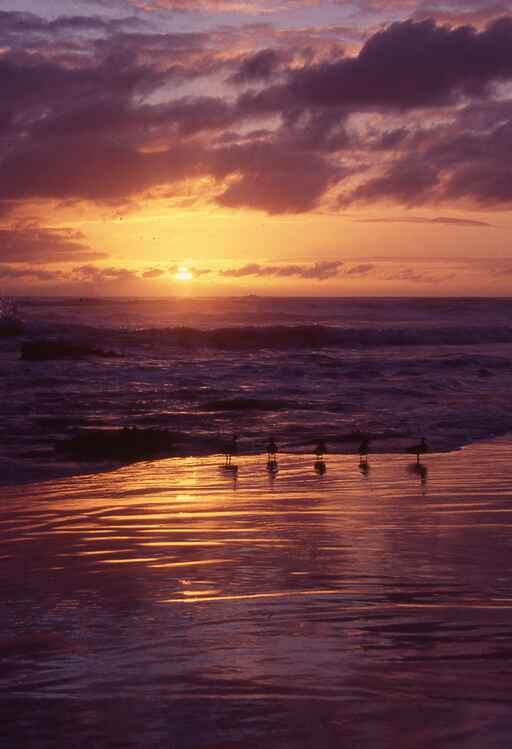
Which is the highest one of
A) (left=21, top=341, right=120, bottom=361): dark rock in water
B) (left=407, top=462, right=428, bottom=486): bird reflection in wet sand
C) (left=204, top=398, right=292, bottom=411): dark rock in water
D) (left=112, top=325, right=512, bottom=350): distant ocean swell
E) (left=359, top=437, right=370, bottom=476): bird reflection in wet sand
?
(left=112, top=325, right=512, bottom=350): distant ocean swell

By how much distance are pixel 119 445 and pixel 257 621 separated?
8996 mm

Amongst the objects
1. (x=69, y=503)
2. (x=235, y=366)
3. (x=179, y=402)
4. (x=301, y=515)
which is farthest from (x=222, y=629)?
(x=235, y=366)

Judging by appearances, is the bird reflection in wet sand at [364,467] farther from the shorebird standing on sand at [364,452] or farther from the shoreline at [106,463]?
the shoreline at [106,463]

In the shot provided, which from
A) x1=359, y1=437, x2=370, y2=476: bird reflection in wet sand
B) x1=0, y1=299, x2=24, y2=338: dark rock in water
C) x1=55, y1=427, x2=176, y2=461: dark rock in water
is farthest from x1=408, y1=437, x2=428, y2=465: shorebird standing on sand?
x1=0, y1=299, x2=24, y2=338: dark rock in water

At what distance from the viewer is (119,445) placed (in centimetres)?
1426

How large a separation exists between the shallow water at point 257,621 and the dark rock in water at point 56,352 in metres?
24.6

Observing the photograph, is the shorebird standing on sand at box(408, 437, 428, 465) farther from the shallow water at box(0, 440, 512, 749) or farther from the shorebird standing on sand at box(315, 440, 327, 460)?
the shallow water at box(0, 440, 512, 749)

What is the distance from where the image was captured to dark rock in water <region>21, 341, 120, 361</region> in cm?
3406

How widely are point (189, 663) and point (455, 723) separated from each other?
1.43 m

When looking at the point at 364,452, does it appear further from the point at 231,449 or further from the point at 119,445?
the point at 119,445

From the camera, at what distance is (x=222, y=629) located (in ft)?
17.7

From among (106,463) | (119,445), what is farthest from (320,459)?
(119,445)

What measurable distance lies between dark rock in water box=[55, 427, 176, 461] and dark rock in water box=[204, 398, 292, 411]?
13.8 ft

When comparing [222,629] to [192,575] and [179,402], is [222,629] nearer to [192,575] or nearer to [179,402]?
[192,575]
